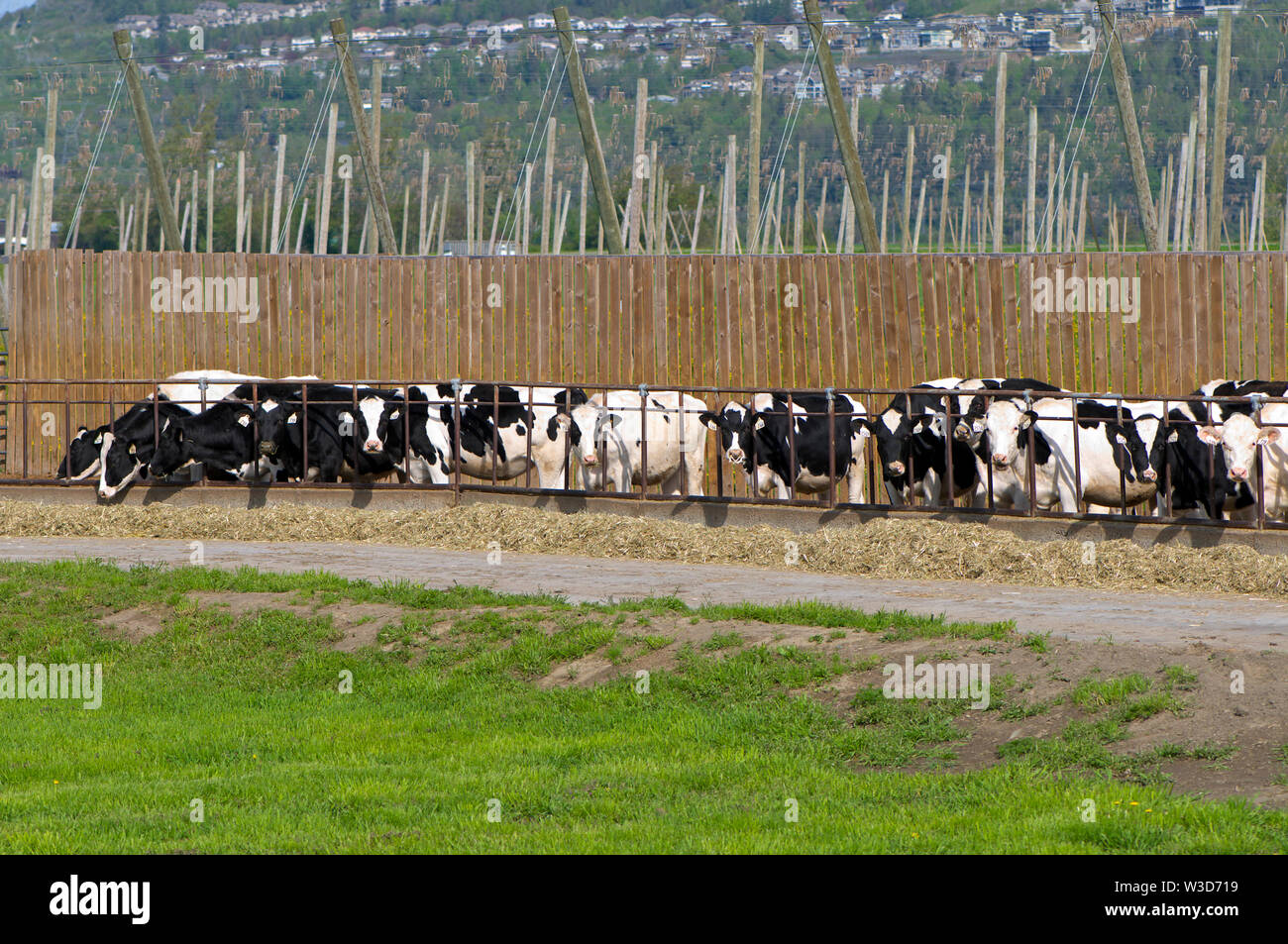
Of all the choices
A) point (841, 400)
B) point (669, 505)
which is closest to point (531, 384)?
point (669, 505)

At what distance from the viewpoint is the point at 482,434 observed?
1880 cm

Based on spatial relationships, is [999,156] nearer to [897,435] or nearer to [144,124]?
[897,435]

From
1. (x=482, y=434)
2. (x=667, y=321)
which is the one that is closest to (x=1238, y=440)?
(x=667, y=321)

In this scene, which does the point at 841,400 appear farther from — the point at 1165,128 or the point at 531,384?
the point at 1165,128

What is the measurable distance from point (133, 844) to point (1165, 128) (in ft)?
108

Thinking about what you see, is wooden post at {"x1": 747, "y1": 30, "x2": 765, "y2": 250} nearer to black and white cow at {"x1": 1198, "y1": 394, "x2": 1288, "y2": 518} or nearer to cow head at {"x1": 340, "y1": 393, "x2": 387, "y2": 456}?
cow head at {"x1": 340, "y1": 393, "x2": 387, "y2": 456}

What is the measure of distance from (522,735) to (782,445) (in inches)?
328

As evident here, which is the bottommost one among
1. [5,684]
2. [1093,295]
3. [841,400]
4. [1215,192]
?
[5,684]

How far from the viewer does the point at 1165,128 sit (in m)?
35.8

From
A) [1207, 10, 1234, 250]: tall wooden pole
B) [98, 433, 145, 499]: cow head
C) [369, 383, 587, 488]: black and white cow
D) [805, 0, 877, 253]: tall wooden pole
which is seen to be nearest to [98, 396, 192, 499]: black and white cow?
[98, 433, 145, 499]: cow head

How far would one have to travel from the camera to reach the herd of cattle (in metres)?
15.3

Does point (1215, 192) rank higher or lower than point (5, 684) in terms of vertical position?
higher

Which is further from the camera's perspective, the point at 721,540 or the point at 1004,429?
the point at 1004,429

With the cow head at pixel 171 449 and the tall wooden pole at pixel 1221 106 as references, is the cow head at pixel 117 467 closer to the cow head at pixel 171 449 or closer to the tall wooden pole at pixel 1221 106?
the cow head at pixel 171 449
